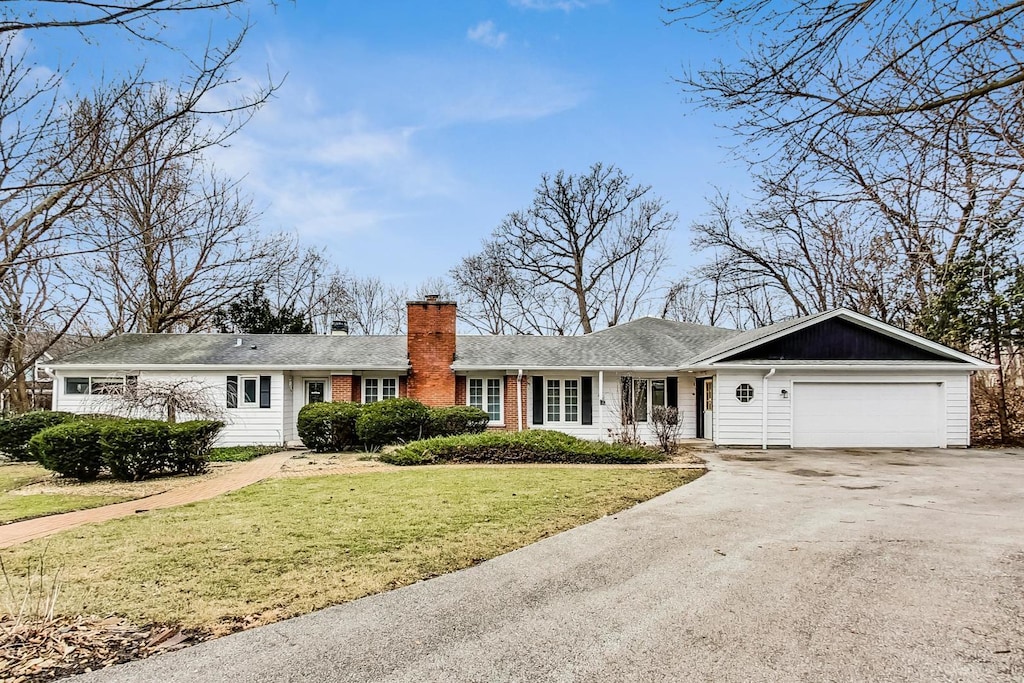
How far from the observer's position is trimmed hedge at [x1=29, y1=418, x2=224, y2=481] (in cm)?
1121

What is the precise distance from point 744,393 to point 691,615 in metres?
14.4

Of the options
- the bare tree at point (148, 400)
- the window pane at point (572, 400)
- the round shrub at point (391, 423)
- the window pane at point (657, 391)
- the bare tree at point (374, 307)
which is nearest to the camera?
the bare tree at point (148, 400)

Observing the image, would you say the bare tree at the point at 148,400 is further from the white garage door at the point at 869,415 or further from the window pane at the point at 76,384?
the white garage door at the point at 869,415

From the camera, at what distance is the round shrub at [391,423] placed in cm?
1661

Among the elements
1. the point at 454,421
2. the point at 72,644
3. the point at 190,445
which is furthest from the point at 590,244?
the point at 72,644

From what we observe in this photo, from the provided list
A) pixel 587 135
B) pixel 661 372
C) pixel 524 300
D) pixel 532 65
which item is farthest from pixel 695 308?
pixel 532 65

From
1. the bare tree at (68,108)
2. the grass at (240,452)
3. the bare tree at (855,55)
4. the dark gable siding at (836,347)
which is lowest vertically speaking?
the grass at (240,452)

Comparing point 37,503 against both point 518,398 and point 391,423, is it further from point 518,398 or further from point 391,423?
point 518,398

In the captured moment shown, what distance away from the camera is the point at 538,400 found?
A: 2025 centimetres

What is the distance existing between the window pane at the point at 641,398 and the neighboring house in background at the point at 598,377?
65 mm

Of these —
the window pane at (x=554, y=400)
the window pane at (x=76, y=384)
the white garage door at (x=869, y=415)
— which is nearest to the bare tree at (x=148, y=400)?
the window pane at (x=76, y=384)

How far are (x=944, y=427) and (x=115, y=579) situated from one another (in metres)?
19.8

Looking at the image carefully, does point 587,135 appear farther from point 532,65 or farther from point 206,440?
point 206,440

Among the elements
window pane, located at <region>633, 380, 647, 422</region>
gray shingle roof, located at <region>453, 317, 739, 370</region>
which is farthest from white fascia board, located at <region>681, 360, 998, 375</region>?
window pane, located at <region>633, 380, 647, 422</region>
